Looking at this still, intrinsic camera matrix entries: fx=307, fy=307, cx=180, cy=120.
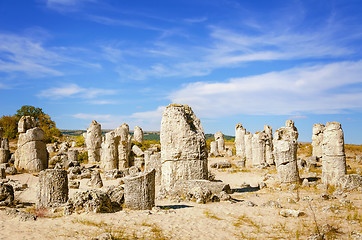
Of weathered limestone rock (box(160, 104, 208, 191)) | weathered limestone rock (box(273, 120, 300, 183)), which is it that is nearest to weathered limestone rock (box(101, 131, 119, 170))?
weathered limestone rock (box(160, 104, 208, 191))

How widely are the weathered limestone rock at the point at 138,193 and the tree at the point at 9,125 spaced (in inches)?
1423

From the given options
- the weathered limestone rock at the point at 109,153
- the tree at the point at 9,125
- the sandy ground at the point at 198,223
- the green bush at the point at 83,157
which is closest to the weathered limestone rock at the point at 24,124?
the weathered limestone rock at the point at 109,153

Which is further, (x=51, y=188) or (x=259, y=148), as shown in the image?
(x=259, y=148)

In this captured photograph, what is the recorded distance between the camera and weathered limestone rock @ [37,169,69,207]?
993 cm

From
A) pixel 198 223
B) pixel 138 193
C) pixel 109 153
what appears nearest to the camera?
pixel 198 223

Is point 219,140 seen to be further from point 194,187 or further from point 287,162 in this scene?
point 194,187

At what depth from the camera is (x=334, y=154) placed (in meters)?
13.7

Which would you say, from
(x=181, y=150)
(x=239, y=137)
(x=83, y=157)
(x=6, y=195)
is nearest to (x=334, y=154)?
(x=181, y=150)

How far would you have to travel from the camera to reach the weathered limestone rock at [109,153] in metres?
21.8

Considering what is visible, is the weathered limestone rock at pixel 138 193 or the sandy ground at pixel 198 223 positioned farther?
the weathered limestone rock at pixel 138 193

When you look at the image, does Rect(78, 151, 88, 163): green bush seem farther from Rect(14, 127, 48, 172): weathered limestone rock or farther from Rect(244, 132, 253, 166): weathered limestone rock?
Rect(244, 132, 253, 166): weathered limestone rock

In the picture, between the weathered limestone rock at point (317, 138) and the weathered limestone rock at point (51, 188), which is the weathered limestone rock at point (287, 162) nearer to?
the weathered limestone rock at point (51, 188)

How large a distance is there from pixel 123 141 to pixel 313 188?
1340cm

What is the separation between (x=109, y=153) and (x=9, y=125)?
27633 millimetres
